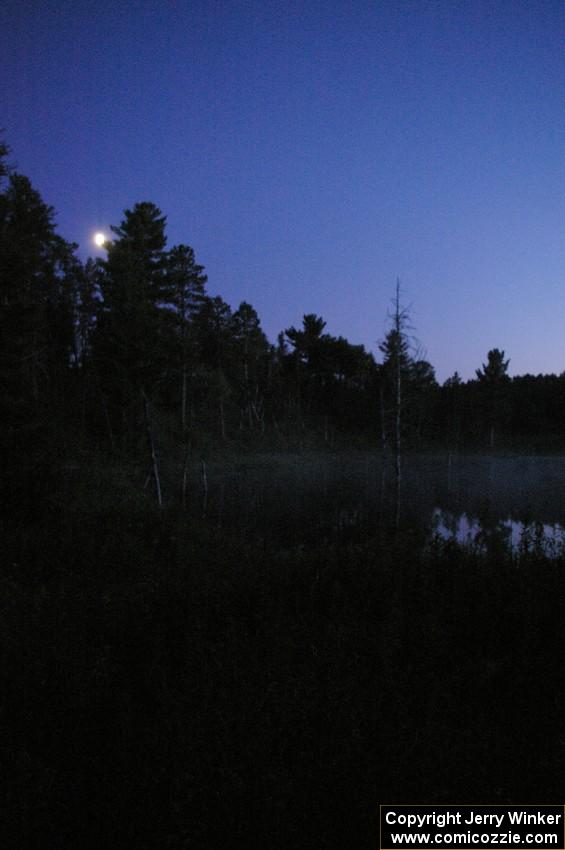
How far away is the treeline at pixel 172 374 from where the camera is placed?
1533cm

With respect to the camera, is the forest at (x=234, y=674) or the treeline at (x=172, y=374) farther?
the treeline at (x=172, y=374)

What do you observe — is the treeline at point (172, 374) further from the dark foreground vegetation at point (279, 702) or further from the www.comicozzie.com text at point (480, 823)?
the www.comicozzie.com text at point (480, 823)

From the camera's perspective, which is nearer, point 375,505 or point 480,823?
point 480,823

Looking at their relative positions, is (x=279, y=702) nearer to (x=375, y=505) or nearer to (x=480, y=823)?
(x=480, y=823)

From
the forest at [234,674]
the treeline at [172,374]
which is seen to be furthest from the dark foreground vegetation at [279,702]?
the treeline at [172,374]

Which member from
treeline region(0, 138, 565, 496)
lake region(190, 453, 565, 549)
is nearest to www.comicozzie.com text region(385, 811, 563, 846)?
lake region(190, 453, 565, 549)

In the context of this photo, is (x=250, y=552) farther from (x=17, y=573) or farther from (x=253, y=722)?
(x=253, y=722)

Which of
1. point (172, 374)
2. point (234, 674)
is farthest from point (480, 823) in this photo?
point (172, 374)

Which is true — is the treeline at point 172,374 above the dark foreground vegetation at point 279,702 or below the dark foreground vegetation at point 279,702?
above

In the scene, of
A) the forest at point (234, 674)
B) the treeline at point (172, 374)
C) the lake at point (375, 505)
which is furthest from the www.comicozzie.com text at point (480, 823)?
the treeline at point (172, 374)

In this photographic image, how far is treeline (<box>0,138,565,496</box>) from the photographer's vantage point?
15333 millimetres

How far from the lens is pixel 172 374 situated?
1194 inches

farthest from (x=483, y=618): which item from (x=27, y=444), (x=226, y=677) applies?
(x=27, y=444)

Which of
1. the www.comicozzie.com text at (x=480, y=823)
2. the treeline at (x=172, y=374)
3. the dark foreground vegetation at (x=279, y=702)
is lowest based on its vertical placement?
the www.comicozzie.com text at (x=480, y=823)
